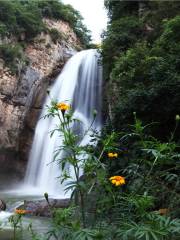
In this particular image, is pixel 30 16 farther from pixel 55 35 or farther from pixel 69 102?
pixel 69 102

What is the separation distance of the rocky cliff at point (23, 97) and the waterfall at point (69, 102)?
Answer: 1.62 ft

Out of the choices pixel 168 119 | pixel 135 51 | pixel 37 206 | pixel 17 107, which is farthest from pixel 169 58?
pixel 17 107

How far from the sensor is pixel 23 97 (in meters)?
18.4

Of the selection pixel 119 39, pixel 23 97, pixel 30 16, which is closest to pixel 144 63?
pixel 119 39

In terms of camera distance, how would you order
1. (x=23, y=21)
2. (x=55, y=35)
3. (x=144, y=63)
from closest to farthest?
(x=144, y=63) < (x=23, y=21) < (x=55, y=35)

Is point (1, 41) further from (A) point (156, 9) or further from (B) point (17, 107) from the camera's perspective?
(A) point (156, 9)

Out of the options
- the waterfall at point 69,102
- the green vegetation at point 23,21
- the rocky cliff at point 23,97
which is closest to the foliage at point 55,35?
the green vegetation at point 23,21

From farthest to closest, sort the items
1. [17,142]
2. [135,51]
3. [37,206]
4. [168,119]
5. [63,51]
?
[63,51], [17,142], [135,51], [37,206], [168,119]

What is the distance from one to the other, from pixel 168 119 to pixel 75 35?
695 inches

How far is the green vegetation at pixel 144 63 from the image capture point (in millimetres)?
7371

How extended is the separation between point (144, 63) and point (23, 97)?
387 inches

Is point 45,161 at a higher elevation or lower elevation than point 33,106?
lower

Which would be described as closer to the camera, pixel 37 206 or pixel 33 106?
pixel 37 206

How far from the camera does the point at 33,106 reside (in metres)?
18.8
